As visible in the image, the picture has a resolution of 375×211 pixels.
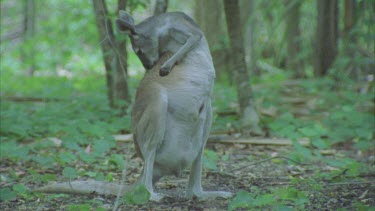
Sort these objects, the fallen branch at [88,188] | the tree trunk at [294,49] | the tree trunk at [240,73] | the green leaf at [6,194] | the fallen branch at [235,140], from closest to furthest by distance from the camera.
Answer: the green leaf at [6,194] → the fallen branch at [88,188] → the tree trunk at [240,73] → the fallen branch at [235,140] → the tree trunk at [294,49]

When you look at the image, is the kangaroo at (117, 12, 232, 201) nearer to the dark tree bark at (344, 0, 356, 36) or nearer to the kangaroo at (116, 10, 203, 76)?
the kangaroo at (116, 10, 203, 76)

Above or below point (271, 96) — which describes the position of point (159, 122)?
above

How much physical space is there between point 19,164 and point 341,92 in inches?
230

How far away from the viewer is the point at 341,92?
31.9 feet

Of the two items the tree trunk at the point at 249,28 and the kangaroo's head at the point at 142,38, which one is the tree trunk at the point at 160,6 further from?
the tree trunk at the point at 249,28

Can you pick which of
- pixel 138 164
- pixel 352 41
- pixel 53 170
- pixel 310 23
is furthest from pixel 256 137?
pixel 310 23

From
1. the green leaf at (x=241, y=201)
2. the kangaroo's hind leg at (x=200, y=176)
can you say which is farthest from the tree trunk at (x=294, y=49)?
the green leaf at (x=241, y=201)

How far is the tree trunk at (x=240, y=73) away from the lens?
668cm

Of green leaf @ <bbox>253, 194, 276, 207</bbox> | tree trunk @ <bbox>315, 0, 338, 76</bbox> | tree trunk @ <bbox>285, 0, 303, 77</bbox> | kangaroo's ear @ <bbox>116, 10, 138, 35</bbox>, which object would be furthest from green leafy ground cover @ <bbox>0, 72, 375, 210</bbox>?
tree trunk @ <bbox>285, 0, 303, 77</bbox>

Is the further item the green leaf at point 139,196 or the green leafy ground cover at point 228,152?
the green leafy ground cover at point 228,152

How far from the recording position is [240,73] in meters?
6.95

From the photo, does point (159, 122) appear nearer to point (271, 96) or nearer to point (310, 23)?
point (271, 96)

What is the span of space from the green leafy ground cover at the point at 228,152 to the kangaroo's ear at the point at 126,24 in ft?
2.88

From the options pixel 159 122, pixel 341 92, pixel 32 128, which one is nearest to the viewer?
pixel 159 122
